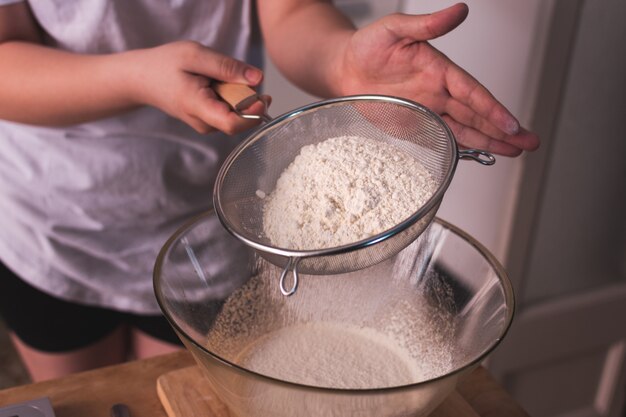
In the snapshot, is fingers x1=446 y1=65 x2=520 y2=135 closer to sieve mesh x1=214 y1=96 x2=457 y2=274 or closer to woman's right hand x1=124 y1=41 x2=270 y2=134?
sieve mesh x1=214 y1=96 x2=457 y2=274

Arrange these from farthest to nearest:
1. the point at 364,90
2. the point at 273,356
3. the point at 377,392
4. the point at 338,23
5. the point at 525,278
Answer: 1. the point at 525,278
2. the point at 338,23
3. the point at 364,90
4. the point at 273,356
5. the point at 377,392

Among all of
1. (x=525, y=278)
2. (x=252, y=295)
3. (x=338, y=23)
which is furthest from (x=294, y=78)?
(x=525, y=278)

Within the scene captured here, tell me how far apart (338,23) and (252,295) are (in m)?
0.42

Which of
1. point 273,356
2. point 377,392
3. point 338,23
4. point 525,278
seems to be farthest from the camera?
point 525,278

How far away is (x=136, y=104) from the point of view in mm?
898

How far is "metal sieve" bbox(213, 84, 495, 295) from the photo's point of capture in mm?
688

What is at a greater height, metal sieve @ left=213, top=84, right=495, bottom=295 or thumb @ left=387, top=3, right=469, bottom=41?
thumb @ left=387, top=3, right=469, bottom=41

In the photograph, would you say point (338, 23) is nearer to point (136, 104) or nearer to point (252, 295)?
point (136, 104)

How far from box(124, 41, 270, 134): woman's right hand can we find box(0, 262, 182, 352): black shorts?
1.44 ft

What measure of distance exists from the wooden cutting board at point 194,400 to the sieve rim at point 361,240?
0.56 ft

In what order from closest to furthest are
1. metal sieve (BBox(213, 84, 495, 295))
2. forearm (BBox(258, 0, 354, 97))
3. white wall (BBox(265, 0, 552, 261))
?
metal sieve (BBox(213, 84, 495, 295)), forearm (BBox(258, 0, 354, 97)), white wall (BBox(265, 0, 552, 261))

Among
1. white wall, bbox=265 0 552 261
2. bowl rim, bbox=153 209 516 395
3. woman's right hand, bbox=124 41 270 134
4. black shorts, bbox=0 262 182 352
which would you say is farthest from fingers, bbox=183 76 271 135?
white wall, bbox=265 0 552 261

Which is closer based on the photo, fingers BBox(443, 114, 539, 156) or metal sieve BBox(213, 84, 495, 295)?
metal sieve BBox(213, 84, 495, 295)

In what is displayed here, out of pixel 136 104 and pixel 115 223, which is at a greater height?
pixel 136 104
